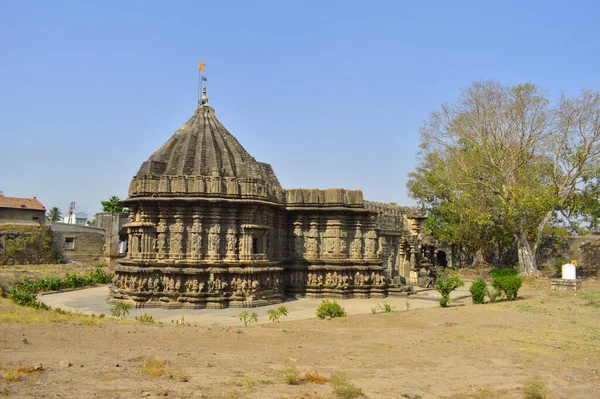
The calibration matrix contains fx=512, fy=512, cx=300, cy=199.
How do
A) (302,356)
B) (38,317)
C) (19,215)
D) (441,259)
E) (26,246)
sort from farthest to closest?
(441,259) → (19,215) → (26,246) → (38,317) → (302,356)

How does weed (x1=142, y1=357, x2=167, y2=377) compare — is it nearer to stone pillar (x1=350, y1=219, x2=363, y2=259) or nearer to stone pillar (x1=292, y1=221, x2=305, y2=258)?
stone pillar (x1=292, y1=221, x2=305, y2=258)

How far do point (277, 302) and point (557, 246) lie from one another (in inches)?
1142

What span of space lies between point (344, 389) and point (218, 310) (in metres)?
10.9

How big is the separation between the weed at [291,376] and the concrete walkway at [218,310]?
6418 millimetres

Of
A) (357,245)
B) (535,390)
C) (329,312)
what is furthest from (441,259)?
(535,390)

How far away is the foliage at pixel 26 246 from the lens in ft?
116

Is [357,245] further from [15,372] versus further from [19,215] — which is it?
[19,215]

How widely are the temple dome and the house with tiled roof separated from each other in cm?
2428

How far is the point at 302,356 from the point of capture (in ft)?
33.8

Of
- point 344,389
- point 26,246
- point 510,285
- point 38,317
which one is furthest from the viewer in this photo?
point 26,246

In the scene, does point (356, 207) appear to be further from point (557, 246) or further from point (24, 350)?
point (557, 246)

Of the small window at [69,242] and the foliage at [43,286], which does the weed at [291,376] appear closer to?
the foliage at [43,286]

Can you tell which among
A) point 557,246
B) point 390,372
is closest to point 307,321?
point 390,372

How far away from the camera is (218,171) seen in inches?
787
